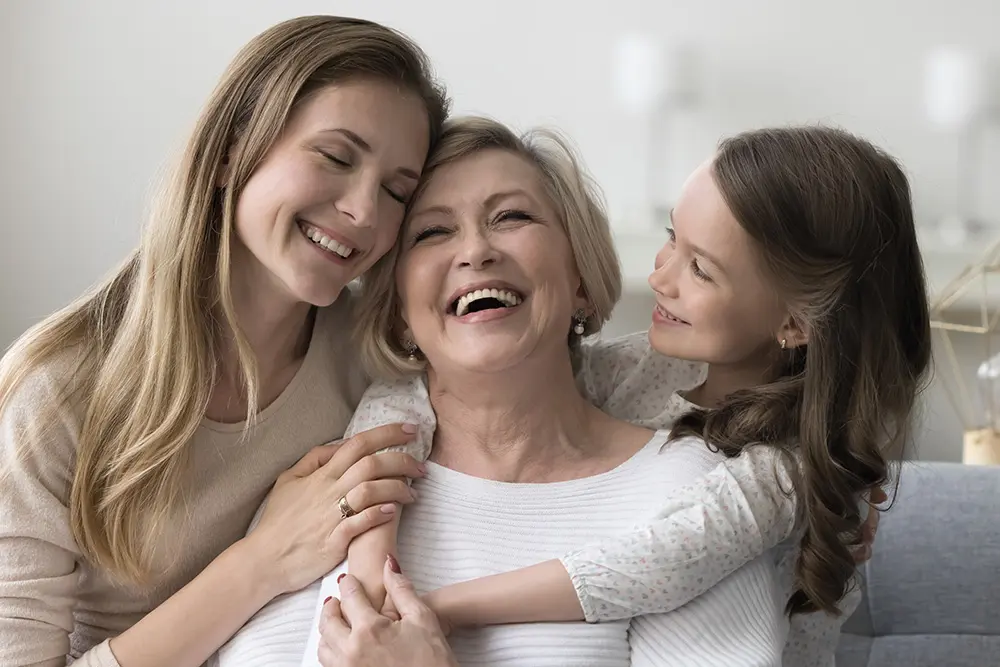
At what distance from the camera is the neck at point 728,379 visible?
1.86 meters

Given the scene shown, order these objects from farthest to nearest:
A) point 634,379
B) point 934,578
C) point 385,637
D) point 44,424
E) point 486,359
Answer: point 934,578, point 634,379, point 486,359, point 44,424, point 385,637

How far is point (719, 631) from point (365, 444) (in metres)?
0.59

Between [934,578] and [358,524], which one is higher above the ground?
[358,524]

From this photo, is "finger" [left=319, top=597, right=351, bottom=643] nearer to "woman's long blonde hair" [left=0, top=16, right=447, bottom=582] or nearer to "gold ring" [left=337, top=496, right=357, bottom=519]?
"gold ring" [left=337, top=496, right=357, bottom=519]

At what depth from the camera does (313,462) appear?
179 cm

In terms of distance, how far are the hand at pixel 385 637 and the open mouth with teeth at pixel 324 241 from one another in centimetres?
51

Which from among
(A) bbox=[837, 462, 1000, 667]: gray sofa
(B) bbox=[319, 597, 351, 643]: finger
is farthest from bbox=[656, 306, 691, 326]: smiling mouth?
(A) bbox=[837, 462, 1000, 667]: gray sofa

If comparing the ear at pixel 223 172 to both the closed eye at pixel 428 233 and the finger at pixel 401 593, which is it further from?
the finger at pixel 401 593

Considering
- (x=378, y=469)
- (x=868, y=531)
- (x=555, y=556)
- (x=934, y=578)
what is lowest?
(x=934, y=578)

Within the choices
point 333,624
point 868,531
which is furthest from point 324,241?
point 868,531

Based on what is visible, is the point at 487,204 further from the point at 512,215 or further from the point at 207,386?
the point at 207,386

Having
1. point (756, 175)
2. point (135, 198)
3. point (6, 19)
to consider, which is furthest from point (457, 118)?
point (6, 19)

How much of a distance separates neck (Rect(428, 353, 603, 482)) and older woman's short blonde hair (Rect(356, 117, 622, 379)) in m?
0.11

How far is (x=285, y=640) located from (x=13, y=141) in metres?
2.52
